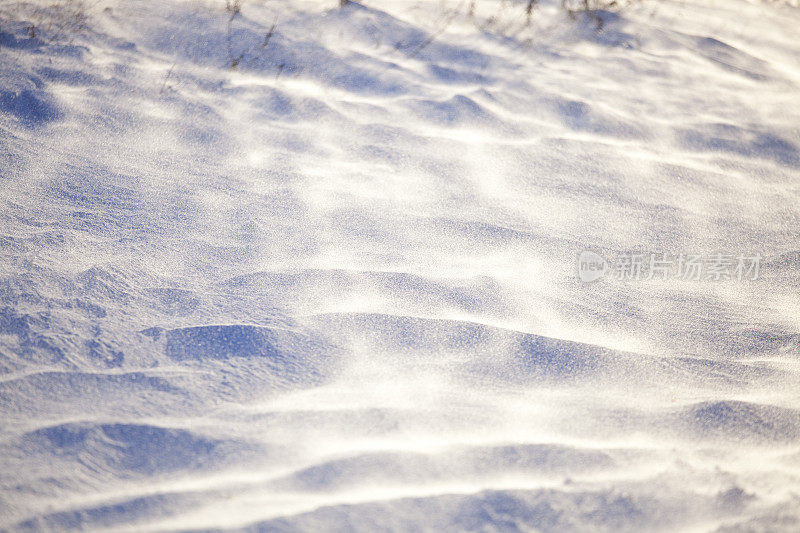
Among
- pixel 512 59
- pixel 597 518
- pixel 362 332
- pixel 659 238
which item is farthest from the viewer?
pixel 512 59

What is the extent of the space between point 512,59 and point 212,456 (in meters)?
2.12

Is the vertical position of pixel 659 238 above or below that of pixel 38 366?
above

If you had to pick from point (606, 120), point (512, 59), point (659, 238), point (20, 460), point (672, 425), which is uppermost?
point (512, 59)

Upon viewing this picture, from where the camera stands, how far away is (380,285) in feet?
4.88

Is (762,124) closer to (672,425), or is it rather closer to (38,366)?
(672,425)

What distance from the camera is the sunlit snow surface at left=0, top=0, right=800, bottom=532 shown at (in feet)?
3.64

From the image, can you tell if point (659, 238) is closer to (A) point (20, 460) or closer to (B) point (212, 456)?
(B) point (212, 456)

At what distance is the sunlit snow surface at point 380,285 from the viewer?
1109 mm

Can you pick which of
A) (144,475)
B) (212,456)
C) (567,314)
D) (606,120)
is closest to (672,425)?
(567,314)

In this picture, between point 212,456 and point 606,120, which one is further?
point 606,120

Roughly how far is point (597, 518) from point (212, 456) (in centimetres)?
81

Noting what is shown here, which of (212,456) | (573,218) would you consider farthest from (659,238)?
(212,456)

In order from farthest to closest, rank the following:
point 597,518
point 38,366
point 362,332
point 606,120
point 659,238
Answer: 1. point 606,120
2. point 659,238
3. point 362,332
4. point 38,366
5. point 597,518

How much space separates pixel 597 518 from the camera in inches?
42.9
